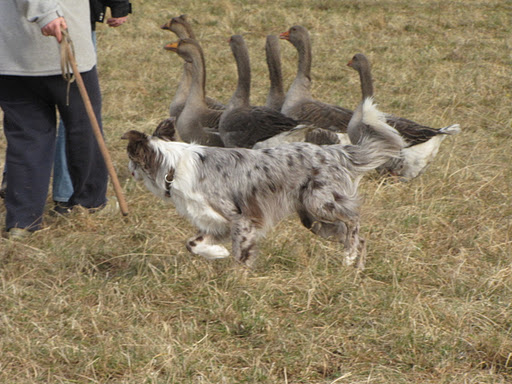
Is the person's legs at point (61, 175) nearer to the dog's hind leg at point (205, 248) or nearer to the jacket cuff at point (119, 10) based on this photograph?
the jacket cuff at point (119, 10)

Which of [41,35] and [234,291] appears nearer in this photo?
[234,291]

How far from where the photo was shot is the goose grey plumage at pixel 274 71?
7387 mm

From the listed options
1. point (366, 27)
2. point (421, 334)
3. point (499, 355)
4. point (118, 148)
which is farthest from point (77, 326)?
point (366, 27)

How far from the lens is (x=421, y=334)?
386cm

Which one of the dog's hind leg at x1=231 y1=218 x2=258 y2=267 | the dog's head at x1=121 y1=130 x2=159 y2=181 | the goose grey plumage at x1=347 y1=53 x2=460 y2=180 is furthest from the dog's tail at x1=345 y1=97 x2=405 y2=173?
the goose grey plumage at x1=347 y1=53 x2=460 y2=180

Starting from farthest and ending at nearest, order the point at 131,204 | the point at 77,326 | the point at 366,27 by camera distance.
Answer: the point at 366,27 < the point at 131,204 < the point at 77,326

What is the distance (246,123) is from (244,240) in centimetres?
233

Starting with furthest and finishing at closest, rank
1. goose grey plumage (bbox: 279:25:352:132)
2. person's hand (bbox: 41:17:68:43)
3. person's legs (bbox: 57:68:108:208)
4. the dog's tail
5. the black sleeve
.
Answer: goose grey plumage (bbox: 279:25:352:132)
the black sleeve
person's legs (bbox: 57:68:108:208)
the dog's tail
person's hand (bbox: 41:17:68:43)

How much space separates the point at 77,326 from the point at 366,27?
9512mm

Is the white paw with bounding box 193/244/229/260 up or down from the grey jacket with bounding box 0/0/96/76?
down

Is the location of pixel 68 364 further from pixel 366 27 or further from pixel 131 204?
pixel 366 27

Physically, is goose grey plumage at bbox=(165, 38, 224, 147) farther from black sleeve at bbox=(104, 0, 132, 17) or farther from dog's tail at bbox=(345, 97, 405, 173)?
A: dog's tail at bbox=(345, 97, 405, 173)

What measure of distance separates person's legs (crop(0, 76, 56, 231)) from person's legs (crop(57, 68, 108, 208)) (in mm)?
144

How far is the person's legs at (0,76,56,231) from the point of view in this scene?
4.97 meters
